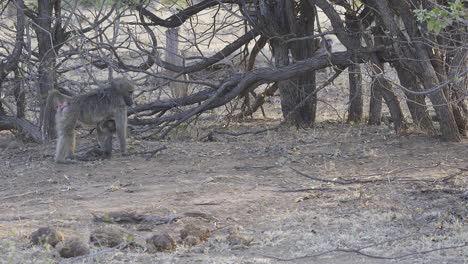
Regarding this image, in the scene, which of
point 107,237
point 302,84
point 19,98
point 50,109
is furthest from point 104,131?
point 107,237

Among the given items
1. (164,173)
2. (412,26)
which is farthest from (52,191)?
(412,26)

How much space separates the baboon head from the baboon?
1.22 feet

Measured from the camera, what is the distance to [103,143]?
29.8ft

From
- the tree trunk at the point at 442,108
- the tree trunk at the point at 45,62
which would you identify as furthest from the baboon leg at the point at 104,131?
the tree trunk at the point at 442,108

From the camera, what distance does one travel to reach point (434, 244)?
464 cm

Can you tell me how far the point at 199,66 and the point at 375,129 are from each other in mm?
2985

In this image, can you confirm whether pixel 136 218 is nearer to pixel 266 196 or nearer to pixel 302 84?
pixel 266 196

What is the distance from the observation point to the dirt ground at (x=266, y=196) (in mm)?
4668

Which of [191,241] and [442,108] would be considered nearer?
[191,241]

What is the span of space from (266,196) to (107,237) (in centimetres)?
206

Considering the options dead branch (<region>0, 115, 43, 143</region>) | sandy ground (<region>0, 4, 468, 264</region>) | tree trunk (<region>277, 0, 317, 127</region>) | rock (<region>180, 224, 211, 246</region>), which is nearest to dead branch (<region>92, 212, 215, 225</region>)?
sandy ground (<region>0, 4, 468, 264</region>)

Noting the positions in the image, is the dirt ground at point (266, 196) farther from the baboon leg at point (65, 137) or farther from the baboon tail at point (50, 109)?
the baboon tail at point (50, 109)

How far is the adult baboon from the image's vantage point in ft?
29.1

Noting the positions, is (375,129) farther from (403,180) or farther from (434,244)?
(434,244)
